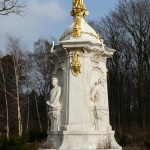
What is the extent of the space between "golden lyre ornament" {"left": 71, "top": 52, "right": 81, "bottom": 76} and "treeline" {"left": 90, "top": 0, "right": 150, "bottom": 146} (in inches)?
781

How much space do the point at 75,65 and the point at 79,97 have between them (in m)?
0.96

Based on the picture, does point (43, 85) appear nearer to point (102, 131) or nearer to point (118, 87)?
point (118, 87)

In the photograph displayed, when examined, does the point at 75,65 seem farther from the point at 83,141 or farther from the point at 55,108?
the point at 83,141

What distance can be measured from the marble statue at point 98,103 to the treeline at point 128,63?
1936 centimetres

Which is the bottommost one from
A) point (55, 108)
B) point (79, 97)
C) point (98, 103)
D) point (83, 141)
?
point (83, 141)

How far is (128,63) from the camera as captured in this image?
1350 inches

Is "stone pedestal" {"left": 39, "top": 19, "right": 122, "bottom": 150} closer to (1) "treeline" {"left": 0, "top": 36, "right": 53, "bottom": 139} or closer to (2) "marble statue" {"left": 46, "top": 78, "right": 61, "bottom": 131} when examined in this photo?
(2) "marble statue" {"left": 46, "top": 78, "right": 61, "bottom": 131}

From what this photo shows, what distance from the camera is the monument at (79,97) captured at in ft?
34.4

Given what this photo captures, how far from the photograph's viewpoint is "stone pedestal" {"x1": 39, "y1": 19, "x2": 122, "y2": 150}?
10445mm

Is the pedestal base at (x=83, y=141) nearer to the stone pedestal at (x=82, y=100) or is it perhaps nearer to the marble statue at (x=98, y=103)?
the stone pedestal at (x=82, y=100)

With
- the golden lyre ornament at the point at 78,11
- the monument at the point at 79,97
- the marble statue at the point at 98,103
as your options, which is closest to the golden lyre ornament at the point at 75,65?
the monument at the point at 79,97

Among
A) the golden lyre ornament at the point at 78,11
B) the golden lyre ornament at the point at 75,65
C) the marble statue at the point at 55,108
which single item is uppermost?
the golden lyre ornament at the point at 78,11

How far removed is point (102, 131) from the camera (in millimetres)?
10852

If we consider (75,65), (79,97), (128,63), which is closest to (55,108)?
(79,97)
